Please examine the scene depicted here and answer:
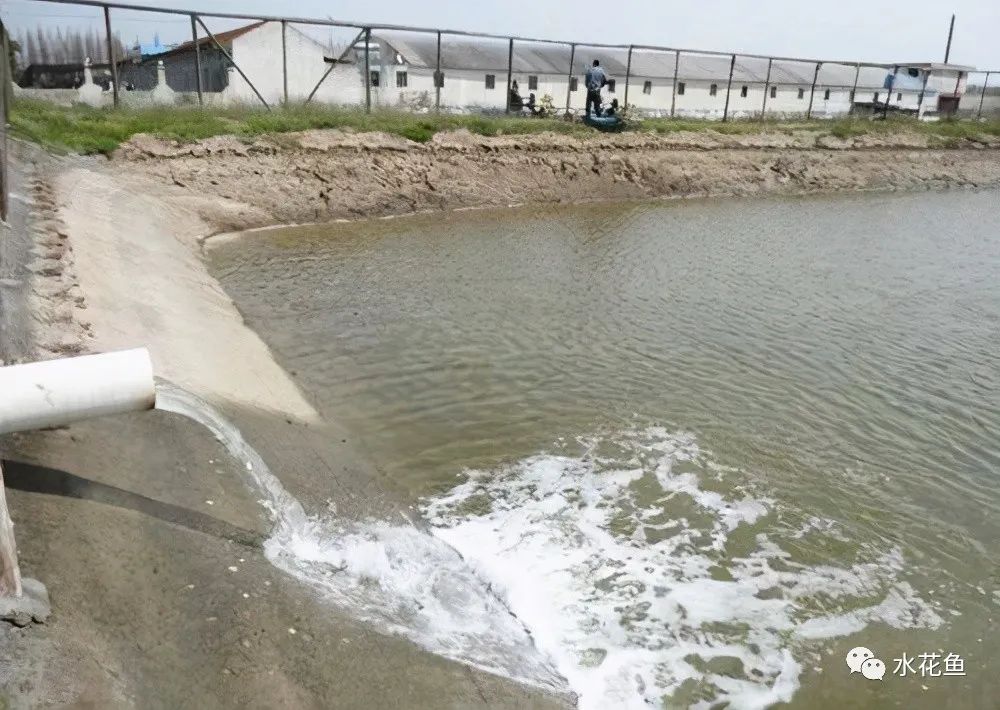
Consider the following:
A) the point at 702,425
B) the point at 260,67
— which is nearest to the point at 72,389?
the point at 702,425

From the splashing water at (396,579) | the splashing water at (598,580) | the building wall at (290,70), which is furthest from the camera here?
the building wall at (290,70)

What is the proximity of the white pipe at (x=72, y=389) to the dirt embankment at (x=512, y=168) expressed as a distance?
1242 cm

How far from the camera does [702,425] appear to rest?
765 cm

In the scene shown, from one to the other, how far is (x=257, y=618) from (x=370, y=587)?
3.19ft

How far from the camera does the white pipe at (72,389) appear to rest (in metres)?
3.96

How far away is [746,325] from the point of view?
428 inches

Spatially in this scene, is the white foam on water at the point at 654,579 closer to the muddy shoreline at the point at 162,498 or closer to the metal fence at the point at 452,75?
the muddy shoreline at the point at 162,498

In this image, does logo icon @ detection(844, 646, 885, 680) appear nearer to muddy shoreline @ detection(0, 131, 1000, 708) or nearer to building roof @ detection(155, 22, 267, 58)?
muddy shoreline @ detection(0, 131, 1000, 708)

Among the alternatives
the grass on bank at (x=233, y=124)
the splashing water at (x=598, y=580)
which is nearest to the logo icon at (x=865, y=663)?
the splashing water at (x=598, y=580)

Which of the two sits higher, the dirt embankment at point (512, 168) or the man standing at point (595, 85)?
the man standing at point (595, 85)

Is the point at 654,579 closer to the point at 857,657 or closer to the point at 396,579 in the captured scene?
the point at 857,657

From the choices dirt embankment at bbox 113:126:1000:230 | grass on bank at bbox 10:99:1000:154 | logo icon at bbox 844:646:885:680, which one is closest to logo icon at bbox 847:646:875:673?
logo icon at bbox 844:646:885:680

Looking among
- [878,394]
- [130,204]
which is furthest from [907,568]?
[130,204]

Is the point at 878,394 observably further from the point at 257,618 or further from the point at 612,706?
the point at 257,618
